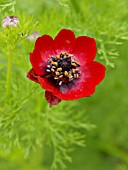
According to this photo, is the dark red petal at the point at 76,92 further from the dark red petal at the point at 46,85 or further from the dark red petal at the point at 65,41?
the dark red petal at the point at 65,41

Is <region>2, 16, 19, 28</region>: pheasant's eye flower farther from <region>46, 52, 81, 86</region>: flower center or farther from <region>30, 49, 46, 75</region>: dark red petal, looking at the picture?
<region>46, 52, 81, 86</region>: flower center

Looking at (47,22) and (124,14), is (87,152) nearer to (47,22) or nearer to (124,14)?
(124,14)

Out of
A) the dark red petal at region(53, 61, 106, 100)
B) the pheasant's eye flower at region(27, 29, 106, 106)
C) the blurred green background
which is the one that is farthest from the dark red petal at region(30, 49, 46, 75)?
the blurred green background

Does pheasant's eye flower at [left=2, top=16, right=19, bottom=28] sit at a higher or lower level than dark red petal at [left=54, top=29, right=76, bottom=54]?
higher

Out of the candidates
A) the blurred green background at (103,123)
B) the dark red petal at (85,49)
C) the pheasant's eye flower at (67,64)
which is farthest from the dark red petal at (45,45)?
the blurred green background at (103,123)

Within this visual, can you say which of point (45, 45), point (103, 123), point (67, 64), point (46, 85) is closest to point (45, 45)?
point (45, 45)

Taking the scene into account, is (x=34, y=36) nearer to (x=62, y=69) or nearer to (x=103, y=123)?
(x=62, y=69)
